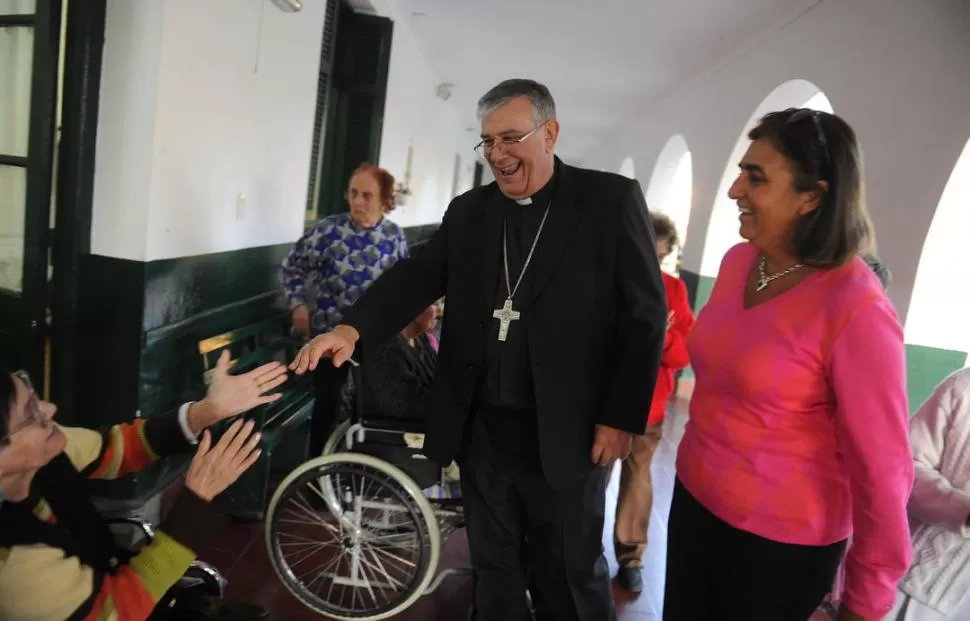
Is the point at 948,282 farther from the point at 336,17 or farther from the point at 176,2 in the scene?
the point at 336,17

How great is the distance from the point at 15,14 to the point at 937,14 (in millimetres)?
3634

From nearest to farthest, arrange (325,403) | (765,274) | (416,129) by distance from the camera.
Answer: (765,274) < (325,403) < (416,129)

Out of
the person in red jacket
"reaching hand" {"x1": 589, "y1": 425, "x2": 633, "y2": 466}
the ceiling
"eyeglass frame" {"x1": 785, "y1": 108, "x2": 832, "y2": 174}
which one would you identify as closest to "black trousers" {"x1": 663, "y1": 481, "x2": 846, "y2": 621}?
"reaching hand" {"x1": 589, "y1": 425, "x2": 633, "y2": 466}

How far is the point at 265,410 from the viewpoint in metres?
2.67

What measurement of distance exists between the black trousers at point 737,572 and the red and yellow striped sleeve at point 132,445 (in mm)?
1105

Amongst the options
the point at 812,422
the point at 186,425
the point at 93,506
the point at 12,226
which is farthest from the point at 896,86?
the point at 12,226

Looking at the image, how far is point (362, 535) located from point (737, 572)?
1.32m

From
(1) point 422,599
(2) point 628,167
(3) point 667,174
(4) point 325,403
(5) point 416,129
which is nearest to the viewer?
(1) point 422,599

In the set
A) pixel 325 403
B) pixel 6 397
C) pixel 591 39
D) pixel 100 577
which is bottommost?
pixel 325 403

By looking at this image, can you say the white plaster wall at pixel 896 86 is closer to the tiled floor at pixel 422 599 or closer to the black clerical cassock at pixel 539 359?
the tiled floor at pixel 422 599

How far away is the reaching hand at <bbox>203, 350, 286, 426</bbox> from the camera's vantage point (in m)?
1.40

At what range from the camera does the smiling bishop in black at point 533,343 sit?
4.96ft

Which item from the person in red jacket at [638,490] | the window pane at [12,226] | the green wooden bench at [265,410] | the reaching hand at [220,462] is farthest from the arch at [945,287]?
the window pane at [12,226]

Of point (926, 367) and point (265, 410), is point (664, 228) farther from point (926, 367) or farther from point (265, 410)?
point (265, 410)
